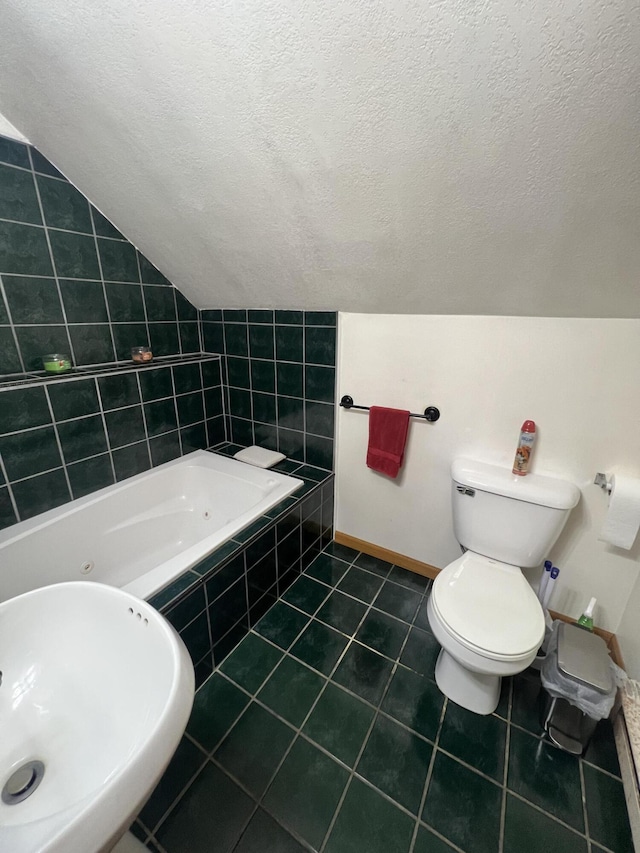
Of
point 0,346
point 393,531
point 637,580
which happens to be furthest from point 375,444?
point 0,346

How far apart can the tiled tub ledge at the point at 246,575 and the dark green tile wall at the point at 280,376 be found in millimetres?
206

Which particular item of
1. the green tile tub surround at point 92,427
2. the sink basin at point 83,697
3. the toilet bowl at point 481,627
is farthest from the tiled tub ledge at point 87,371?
the toilet bowl at point 481,627

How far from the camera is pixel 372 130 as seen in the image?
0.90 metres

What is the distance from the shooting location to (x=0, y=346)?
1.41 m

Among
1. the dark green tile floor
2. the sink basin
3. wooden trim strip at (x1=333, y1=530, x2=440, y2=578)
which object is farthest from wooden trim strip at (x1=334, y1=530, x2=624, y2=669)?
the sink basin

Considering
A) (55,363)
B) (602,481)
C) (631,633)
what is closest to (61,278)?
(55,363)

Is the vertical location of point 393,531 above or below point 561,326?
below

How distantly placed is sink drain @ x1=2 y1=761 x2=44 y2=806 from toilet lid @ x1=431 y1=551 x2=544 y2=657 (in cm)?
109

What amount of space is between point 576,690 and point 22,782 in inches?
59.5

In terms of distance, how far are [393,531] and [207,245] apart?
1682 mm

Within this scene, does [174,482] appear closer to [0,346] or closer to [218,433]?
[218,433]

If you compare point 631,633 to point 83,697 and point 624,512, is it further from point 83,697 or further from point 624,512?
point 83,697

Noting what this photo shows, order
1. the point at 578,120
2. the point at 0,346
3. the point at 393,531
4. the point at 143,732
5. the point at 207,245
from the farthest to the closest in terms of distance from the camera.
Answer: the point at 393,531, the point at 207,245, the point at 0,346, the point at 578,120, the point at 143,732

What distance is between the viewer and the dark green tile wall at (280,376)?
1.84 meters
